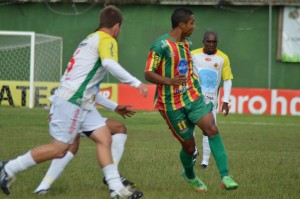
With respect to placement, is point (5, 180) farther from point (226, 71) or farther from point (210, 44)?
point (226, 71)

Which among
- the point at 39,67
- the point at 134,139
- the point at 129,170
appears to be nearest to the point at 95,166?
the point at 129,170

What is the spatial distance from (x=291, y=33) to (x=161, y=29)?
5.56m

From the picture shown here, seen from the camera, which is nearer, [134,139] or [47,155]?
[47,155]

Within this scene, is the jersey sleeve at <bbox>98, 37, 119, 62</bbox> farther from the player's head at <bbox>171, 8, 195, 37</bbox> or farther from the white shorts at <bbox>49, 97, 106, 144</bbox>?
the player's head at <bbox>171, 8, 195, 37</bbox>

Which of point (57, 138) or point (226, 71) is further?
point (226, 71)

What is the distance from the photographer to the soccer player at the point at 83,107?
9516 millimetres

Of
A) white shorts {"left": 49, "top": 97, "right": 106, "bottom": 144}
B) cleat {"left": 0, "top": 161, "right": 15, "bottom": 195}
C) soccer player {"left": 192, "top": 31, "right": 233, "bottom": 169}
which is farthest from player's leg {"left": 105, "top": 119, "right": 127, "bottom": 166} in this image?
soccer player {"left": 192, "top": 31, "right": 233, "bottom": 169}

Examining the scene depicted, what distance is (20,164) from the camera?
964 cm

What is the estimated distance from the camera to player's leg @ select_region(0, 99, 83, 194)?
9.52 metres

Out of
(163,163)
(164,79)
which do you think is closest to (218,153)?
(164,79)

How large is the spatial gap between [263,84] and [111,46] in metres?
30.7

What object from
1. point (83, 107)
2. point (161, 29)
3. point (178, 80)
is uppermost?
point (178, 80)

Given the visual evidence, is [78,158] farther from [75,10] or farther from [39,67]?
[75,10]

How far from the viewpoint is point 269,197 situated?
10.5 metres
